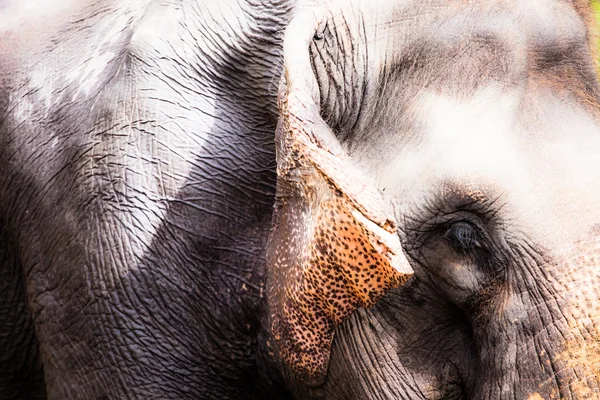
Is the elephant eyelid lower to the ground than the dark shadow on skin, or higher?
higher

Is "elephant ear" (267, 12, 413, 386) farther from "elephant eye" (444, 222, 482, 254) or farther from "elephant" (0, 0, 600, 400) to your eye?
"elephant eye" (444, 222, 482, 254)

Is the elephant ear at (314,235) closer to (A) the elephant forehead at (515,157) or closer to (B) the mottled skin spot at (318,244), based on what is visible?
(B) the mottled skin spot at (318,244)

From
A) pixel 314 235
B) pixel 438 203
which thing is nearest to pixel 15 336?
pixel 314 235

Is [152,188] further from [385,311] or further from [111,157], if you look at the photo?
[385,311]

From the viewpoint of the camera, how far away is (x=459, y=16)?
1732 millimetres

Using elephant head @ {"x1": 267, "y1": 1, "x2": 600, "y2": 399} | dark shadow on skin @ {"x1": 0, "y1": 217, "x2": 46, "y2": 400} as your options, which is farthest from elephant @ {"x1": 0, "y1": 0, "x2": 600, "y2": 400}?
dark shadow on skin @ {"x1": 0, "y1": 217, "x2": 46, "y2": 400}

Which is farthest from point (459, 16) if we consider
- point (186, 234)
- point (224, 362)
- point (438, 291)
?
point (224, 362)

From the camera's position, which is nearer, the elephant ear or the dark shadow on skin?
the elephant ear

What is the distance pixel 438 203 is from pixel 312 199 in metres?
0.21

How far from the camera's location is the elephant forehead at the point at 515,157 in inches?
60.7

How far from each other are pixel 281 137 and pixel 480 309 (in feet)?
1.49

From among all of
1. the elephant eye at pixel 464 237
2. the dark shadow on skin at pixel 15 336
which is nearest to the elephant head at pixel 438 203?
the elephant eye at pixel 464 237

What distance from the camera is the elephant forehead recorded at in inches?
60.7

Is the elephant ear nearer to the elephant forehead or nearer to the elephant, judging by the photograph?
the elephant
